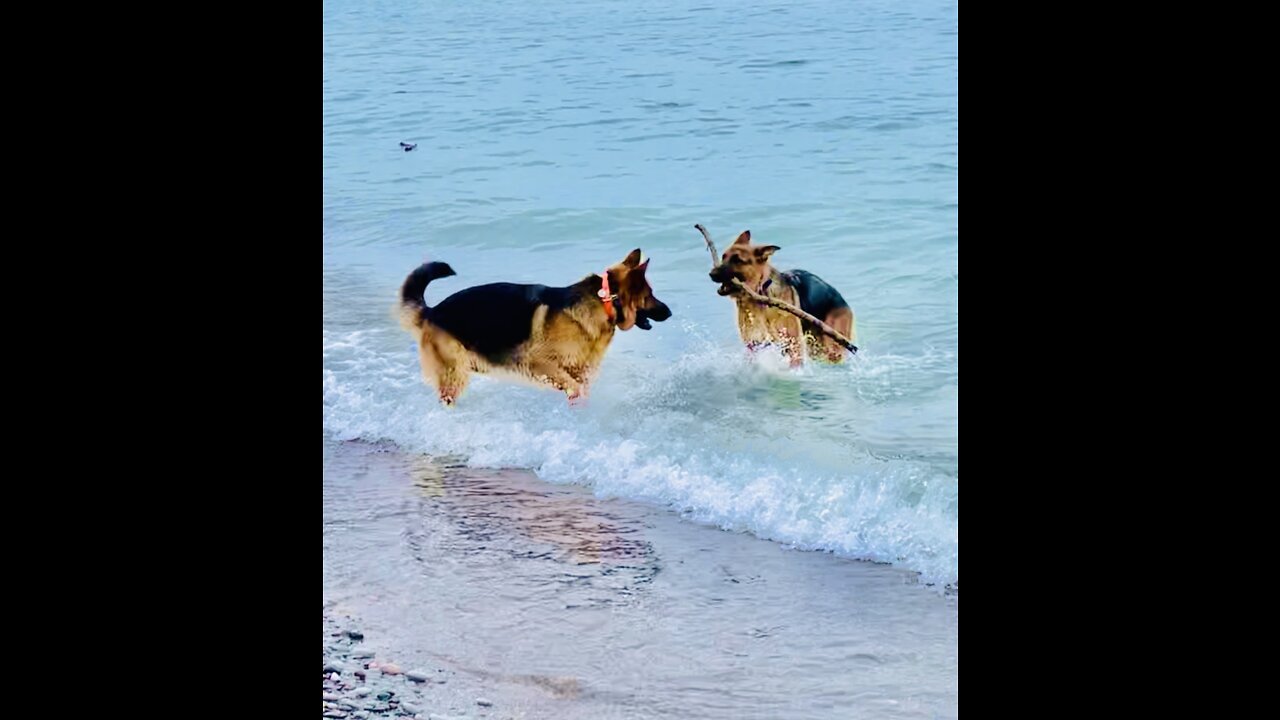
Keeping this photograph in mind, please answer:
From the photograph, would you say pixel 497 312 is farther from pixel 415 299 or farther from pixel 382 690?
pixel 382 690

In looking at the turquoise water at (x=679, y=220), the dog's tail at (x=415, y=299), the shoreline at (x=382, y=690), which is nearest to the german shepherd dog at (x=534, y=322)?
the dog's tail at (x=415, y=299)

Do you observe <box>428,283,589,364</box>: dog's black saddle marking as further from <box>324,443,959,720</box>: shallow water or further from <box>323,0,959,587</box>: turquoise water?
<box>324,443,959,720</box>: shallow water

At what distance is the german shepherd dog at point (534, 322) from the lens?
4898 mm

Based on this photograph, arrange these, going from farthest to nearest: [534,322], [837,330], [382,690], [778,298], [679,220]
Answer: [679,220], [837,330], [778,298], [534,322], [382,690]

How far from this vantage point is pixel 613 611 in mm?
3984

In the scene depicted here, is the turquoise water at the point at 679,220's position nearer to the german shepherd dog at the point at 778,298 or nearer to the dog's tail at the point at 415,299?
the german shepherd dog at the point at 778,298

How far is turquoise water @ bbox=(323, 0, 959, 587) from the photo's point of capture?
16.0 feet

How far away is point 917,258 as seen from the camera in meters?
6.23

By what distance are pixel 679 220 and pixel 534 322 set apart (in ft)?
5.35

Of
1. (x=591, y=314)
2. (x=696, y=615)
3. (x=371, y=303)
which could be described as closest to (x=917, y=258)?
(x=591, y=314)

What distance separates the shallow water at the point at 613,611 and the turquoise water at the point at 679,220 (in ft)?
0.64

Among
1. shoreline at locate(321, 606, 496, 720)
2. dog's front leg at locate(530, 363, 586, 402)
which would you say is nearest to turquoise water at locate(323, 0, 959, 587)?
dog's front leg at locate(530, 363, 586, 402)

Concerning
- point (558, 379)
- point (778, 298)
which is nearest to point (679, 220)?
point (778, 298)
